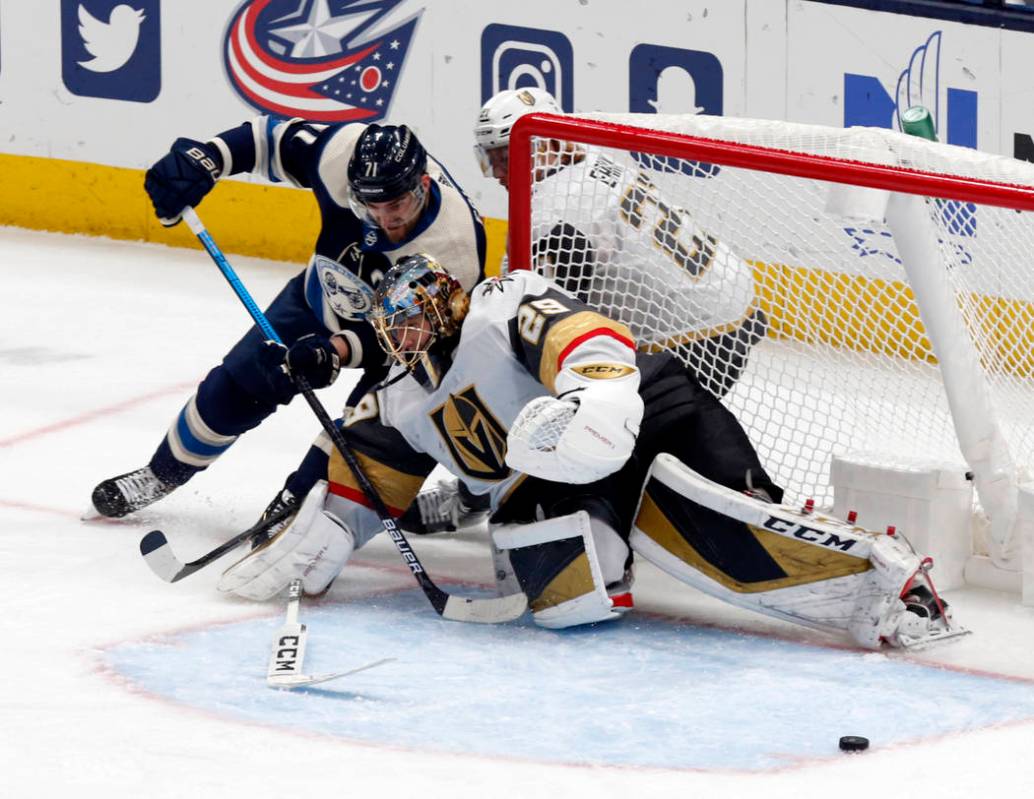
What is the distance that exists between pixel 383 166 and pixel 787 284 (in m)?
0.88

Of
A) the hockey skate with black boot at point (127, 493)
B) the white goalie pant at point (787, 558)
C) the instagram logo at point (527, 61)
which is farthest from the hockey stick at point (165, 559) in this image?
the instagram logo at point (527, 61)

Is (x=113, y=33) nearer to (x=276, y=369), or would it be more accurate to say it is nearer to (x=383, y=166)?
(x=276, y=369)

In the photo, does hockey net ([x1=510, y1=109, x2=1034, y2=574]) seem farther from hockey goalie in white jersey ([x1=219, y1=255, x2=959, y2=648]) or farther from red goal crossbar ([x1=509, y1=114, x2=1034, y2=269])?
hockey goalie in white jersey ([x1=219, y1=255, x2=959, y2=648])

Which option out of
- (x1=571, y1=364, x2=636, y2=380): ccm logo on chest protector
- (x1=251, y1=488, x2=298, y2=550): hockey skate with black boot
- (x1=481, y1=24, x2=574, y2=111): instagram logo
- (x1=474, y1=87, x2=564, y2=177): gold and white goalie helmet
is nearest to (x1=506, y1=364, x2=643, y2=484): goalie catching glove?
(x1=571, y1=364, x2=636, y2=380): ccm logo on chest protector

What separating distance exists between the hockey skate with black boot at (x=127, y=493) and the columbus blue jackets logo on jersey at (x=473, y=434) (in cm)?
89

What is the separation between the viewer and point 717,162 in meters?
3.20

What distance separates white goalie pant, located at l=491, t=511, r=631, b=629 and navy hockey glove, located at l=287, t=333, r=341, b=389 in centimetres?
A: 49

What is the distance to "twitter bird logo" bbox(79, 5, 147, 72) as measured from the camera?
19.4 feet

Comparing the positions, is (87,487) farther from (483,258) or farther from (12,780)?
(12,780)

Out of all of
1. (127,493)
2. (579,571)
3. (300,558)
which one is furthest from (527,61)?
(579,571)

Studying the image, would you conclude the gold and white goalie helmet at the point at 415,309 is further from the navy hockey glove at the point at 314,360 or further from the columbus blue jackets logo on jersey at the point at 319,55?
the columbus blue jackets logo on jersey at the point at 319,55

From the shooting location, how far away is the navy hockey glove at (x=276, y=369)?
337 centimetres

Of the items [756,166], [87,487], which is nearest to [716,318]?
[756,166]

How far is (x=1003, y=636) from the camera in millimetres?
3037
